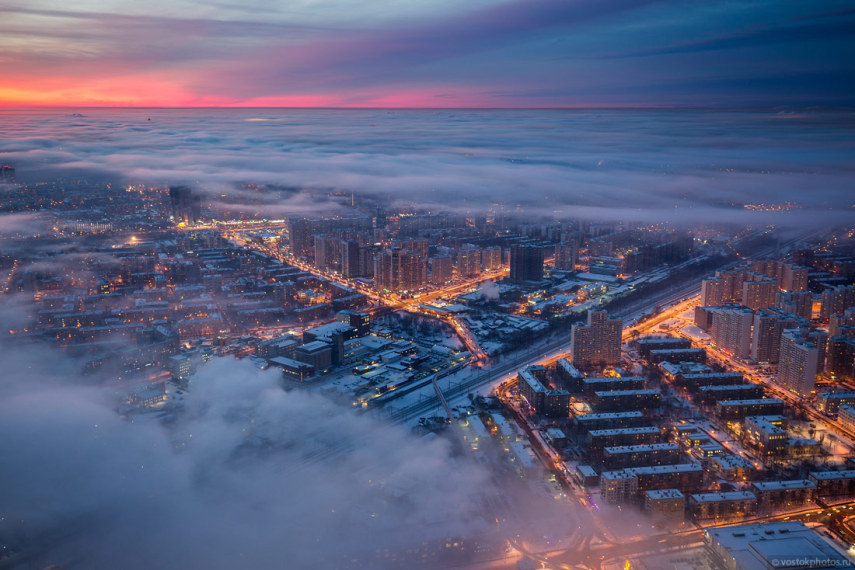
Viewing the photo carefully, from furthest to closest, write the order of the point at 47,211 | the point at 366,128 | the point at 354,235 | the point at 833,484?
1. the point at 366,128
2. the point at 354,235
3. the point at 47,211
4. the point at 833,484

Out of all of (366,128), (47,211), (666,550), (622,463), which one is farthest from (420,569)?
(366,128)

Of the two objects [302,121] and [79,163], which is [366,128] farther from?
[79,163]

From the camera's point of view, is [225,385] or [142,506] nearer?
[142,506]

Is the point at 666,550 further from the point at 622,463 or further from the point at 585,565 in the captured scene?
the point at 622,463

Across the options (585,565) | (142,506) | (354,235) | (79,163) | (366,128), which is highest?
(366,128)

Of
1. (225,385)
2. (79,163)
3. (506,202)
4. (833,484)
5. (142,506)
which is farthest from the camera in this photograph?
(506,202)

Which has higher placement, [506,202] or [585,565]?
[506,202]

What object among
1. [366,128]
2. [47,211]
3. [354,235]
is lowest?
[354,235]

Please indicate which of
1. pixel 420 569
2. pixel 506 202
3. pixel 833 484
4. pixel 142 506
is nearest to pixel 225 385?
pixel 142 506

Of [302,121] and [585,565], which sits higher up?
[302,121]
